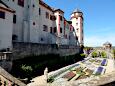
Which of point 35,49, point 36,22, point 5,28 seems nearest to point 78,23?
point 36,22

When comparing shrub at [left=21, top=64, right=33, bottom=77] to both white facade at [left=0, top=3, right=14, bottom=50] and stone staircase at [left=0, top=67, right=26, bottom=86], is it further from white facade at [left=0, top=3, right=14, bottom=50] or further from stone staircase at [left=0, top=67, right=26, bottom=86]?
stone staircase at [left=0, top=67, right=26, bottom=86]

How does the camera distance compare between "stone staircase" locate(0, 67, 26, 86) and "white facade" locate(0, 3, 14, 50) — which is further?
"white facade" locate(0, 3, 14, 50)

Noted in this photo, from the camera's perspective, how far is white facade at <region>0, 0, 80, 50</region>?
1345 inches

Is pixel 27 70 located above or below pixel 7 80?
below

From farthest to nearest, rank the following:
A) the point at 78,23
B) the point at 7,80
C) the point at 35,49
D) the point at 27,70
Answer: the point at 78,23, the point at 35,49, the point at 27,70, the point at 7,80

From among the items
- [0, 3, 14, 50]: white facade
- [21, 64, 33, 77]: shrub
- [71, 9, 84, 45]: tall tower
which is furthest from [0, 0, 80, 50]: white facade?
A: [71, 9, 84, 45]: tall tower

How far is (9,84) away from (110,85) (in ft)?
9.13

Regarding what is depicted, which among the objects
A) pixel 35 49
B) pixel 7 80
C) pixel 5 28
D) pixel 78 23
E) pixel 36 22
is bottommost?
pixel 7 80

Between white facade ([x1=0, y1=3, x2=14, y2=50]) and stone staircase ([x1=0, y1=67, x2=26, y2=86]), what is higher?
white facade ([x1=0, y1=3, x2=14, y2=50])

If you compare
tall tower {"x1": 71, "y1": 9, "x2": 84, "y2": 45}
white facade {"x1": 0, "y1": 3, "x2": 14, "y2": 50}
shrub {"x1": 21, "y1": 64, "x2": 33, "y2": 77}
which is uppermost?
tall tower {"x1": 71, "y1": 9, "x2": 84, "y2": 45}

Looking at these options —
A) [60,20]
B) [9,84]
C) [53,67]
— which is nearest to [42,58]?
[53,67]

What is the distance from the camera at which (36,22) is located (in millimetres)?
39750

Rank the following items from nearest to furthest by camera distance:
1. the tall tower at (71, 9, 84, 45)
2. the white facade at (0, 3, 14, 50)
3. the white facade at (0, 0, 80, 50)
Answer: the white facade at (0, 3, 14, 50) < the white facade at (0, 0, 80, 50) < the tall tower at (71, 9, 84, 45)

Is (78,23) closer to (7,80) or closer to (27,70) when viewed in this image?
(27,70)
